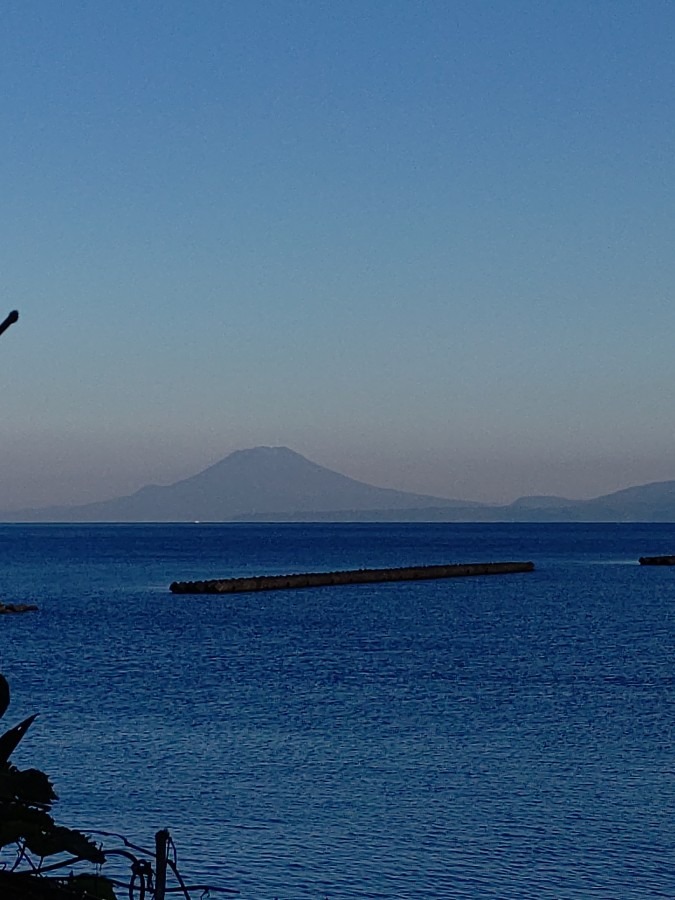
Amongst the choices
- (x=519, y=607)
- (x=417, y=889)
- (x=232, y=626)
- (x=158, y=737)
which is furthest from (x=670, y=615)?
(x=417, y=889)

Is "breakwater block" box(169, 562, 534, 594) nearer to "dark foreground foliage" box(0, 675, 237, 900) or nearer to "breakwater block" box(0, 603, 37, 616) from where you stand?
"breakwater block" box(0, 603, 37, 616)

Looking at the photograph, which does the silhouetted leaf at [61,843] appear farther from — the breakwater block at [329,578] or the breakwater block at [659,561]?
the breakwater block at [659,561]

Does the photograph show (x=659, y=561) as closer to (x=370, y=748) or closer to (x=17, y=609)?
(x=17, y=609)

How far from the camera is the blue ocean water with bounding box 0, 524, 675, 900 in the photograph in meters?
23.0

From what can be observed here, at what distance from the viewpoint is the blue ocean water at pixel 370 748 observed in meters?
23.0

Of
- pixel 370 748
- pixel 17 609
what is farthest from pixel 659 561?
pixel 370 748

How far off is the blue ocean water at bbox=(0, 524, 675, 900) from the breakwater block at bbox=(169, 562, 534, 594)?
100 ft

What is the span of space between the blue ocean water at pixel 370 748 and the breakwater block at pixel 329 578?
30.5 meters

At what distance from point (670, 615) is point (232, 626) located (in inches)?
1202

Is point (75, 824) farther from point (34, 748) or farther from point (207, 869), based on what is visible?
point (34, 748)

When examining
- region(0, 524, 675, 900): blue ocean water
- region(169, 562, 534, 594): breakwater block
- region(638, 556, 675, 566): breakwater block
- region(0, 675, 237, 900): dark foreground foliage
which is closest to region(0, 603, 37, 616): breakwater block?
region(0, 524, 675, 900): blue ocean water

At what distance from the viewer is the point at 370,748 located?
3388 cm

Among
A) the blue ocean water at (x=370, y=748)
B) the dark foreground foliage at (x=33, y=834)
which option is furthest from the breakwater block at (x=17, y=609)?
the dark foreground foliage at (x=33, y=834)

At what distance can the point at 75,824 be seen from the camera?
84.1 ft
